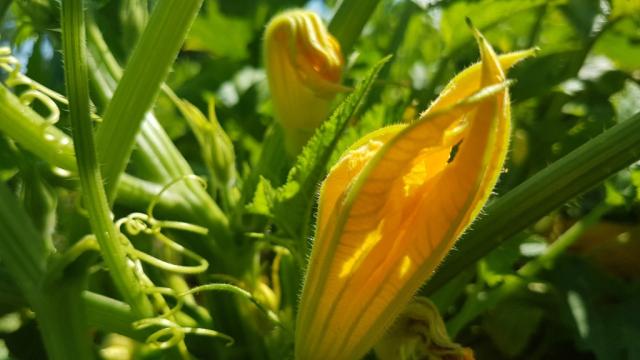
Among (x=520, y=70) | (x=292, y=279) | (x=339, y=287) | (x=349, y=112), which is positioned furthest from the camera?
(x=520, y=70)

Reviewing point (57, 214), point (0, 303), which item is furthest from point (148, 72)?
point (0, 303)

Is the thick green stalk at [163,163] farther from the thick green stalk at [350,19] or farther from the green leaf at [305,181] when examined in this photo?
the thick green stalk at [350,19]

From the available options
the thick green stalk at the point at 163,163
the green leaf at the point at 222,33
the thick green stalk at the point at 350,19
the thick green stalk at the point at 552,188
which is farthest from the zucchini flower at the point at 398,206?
the green leaf at the point at 222,33

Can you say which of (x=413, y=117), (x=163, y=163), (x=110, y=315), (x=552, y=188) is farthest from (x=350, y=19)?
(x=110, y=315)

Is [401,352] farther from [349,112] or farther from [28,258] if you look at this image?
[28,258]

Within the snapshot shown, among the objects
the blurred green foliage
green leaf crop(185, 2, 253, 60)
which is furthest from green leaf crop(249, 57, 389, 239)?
green leaf crop(185, 2, 253, 60)

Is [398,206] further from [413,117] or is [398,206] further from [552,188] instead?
[413,117]

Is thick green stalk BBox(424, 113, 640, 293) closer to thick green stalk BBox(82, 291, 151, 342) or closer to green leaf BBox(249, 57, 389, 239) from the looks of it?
green leaf BBox(249, 57, 389, 239)
